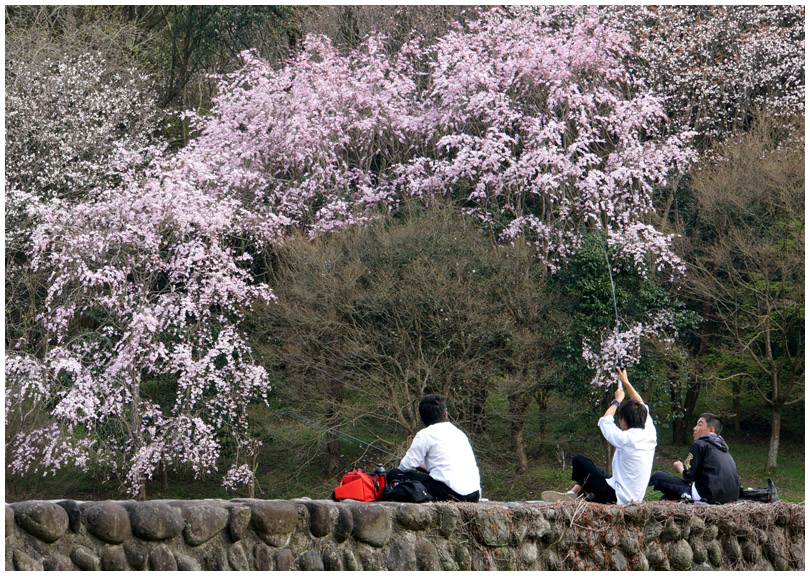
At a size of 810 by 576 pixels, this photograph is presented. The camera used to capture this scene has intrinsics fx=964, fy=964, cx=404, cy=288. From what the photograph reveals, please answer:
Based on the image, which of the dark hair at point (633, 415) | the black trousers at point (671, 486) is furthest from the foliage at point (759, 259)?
the dark hair at point (633, 415)

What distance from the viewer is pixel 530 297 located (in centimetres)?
1572

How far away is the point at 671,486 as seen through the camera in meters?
8.23

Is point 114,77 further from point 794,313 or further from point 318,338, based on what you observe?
point 794,313

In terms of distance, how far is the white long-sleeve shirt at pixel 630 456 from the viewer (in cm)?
719

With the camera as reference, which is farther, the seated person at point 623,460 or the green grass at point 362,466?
the green grass at point 362,466

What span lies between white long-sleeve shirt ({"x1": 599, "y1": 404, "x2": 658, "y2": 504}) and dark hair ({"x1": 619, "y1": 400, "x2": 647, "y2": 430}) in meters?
0.04


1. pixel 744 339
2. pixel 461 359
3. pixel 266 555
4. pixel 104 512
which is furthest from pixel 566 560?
pixel 744 339

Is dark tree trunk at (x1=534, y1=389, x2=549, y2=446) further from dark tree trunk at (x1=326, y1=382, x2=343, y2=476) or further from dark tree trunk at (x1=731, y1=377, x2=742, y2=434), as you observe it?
dark tree trunk at (x1=731, y1=377, x2=742, y2=434)

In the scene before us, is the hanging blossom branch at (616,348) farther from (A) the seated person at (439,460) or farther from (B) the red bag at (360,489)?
(B) the red bag at (360,489)

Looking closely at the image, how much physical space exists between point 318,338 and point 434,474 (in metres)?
8.99

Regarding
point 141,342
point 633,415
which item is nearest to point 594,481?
point 633,415

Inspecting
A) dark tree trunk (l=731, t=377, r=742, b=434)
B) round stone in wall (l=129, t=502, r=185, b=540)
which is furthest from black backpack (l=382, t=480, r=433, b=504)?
dark tree trunk (l=731, t=377, r=742, b=434)

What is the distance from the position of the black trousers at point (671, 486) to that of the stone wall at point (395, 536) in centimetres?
33

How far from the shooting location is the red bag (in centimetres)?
639
